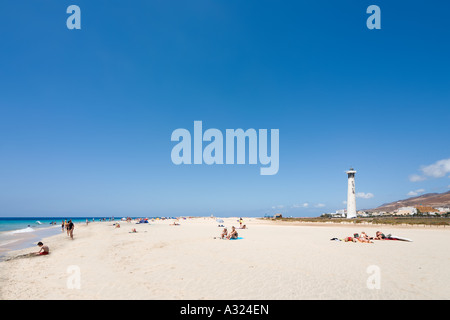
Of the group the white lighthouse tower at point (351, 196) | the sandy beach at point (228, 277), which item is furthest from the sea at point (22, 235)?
the white lighthouse tower at point (351, 196)

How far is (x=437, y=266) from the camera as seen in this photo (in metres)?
10.4

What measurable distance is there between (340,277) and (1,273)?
538 inches

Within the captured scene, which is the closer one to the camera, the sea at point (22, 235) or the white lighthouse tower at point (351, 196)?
the sea at point (22, 235)

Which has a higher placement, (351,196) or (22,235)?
(351,196)

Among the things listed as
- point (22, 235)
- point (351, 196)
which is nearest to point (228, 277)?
point (22, 235)

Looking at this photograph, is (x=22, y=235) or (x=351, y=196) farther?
(x=351, y=196)

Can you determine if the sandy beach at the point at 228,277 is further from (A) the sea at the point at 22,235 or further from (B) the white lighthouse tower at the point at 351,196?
(B) the white lighthouse tower at the point at 351,196

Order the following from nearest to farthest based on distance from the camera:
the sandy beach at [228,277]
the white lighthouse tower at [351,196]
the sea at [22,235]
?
the sandy beach at [228,277] < the sea at [22,235] < the white lighthouse tower at [351,196]

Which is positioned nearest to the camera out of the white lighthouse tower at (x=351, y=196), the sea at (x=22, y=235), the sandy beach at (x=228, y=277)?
the sandy beach at (x=228, y=277)

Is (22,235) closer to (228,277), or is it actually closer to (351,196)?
(228,277)

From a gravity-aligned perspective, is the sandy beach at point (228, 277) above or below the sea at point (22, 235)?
above

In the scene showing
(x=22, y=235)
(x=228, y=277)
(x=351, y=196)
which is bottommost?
(x=22, y=235)

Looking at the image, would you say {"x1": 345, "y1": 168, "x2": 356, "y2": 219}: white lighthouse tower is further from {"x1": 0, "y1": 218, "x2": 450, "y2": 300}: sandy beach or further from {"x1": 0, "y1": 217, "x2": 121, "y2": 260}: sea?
{"x1": 0, "y1": 217, "x2": 121, "y2": 260}: sea
